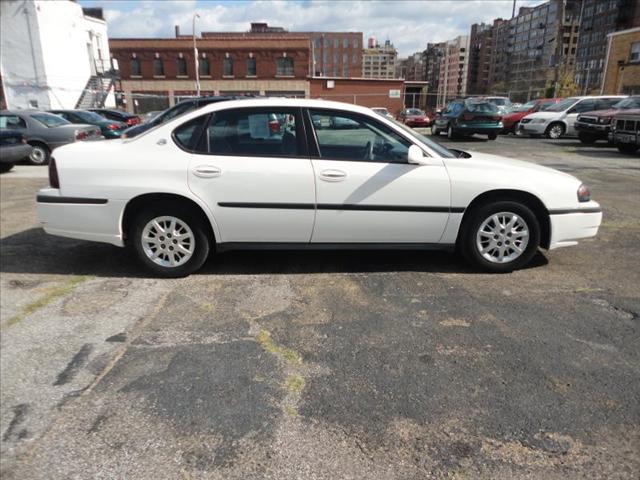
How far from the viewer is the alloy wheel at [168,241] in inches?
173

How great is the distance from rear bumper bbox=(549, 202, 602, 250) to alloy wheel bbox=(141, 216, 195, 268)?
336 centimetres

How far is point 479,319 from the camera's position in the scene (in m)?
3.66

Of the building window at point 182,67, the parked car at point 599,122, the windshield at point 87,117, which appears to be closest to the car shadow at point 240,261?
the windshield at point 87,117

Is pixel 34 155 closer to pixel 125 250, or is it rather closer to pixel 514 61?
pixel 125 250

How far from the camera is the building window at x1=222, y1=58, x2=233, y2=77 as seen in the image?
49.0 m

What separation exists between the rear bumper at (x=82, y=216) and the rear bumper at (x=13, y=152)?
7943 millimetres

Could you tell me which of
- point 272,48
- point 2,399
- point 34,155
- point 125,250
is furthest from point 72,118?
point 272,48

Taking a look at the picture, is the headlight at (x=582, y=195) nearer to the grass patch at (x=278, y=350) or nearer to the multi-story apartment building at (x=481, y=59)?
the grass patch at (x=278, y=350)

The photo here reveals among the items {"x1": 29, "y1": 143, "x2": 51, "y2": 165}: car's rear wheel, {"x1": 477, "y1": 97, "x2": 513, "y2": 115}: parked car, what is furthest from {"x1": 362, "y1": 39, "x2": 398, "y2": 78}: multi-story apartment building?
{"x1": 29, "y1": 143, "x2": 51, "y2": 165}: car's rear wheel

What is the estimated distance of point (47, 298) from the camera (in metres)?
4.14

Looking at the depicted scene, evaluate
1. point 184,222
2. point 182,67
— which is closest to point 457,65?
point 182,67

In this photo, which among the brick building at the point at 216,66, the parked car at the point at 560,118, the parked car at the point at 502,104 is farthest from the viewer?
the brick building at the point at 216,66

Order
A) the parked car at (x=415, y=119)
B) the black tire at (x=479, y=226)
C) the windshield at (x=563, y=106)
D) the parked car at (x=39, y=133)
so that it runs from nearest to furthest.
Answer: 1. the black tire at (x=479, y=226)
2. the parked car at (x=39, y=133)
3. the windshield at (x=563, y=106)
4. the parked car at (x=415, y=119)

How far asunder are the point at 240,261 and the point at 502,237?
259 cm
